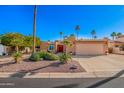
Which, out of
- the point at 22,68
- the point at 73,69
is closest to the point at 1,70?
the point at 22,68

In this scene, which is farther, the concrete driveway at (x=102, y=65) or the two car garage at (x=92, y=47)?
the two car garage at (x=92, y=47)

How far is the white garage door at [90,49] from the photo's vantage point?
116ft

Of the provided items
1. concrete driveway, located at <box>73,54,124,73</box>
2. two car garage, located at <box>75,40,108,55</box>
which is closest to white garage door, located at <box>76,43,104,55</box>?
two car garage, located at <box>75,40,108,55</box>

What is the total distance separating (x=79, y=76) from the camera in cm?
1171

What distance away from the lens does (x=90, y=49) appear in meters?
35.4

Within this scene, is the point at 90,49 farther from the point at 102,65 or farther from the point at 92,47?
the point at 102,65

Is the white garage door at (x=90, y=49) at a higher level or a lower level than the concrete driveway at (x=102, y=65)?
higher

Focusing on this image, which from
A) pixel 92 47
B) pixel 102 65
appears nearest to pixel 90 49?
pixel 92 47

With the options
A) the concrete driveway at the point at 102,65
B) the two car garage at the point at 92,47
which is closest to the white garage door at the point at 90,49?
the two car garage at the point at 92,47

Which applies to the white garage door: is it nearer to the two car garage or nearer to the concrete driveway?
the two car garage

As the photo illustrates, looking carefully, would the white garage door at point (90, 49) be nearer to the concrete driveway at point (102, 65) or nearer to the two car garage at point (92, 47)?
the two car garage at point (92, 47)

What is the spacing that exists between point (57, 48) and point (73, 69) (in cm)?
3292

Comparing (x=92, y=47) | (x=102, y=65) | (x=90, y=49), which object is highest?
(x=92, y=47)

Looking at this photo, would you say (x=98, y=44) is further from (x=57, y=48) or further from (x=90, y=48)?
(x=57, y=48)
